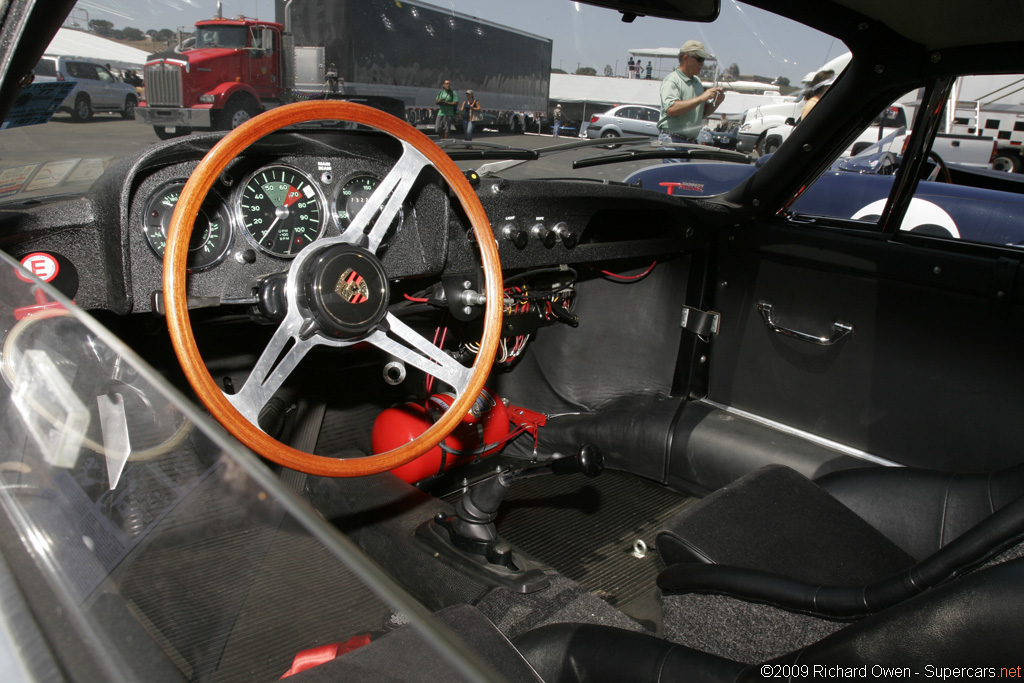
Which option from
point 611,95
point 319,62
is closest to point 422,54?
point 319,62

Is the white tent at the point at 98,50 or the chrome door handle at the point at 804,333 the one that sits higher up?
the white tent at the point at 98,50

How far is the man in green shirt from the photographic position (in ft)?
6.32

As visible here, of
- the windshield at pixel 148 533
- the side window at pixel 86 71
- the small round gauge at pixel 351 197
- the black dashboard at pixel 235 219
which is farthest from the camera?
the small round gauge at pixel 351 197

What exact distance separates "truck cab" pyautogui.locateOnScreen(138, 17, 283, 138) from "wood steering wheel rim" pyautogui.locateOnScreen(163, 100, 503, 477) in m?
0.21

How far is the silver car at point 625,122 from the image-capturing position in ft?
7.84

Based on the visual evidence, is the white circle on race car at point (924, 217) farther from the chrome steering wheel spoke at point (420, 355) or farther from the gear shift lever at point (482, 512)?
the chrome steering wheel spoke at point (420, 355)

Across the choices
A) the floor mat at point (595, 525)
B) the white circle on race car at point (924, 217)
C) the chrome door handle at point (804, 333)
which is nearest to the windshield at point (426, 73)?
the white circle on race car at point (924, 217)

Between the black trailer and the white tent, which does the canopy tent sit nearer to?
the black trailer

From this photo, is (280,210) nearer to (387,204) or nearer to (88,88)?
(387,204)

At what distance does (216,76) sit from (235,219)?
0.30 metres

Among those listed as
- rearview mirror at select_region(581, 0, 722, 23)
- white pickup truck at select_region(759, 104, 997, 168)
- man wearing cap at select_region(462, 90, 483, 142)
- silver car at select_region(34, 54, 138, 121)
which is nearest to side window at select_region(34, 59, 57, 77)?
silver car at select_region(34, 54, 138, 121)

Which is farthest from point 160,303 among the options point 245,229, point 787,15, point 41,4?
point 787,15

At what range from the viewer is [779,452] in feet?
7.18

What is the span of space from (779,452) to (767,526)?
64cm
